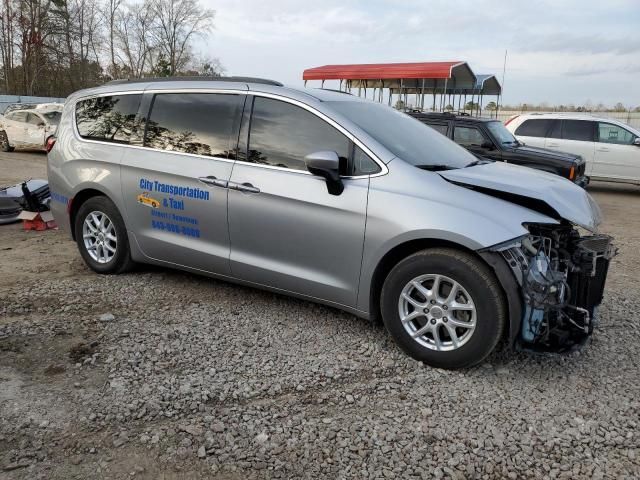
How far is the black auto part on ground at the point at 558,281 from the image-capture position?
3168 millimetres

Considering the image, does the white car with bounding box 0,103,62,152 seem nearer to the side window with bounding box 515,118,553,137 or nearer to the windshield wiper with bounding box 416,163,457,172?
the side window with bounding box 515,118,553,137

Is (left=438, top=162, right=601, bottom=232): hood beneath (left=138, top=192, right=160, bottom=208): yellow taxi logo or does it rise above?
above

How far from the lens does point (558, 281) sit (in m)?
3.26

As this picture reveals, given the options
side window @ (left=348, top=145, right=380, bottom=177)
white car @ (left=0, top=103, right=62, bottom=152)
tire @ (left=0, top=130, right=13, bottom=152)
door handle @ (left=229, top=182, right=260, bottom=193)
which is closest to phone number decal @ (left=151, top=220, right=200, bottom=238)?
door handle @ (left=229, top=182, right=260, bottom=193)

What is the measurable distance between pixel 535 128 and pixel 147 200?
10947mm

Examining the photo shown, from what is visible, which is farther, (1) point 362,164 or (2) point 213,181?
(2) point 213,181

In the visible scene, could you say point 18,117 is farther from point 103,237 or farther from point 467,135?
point 103,237

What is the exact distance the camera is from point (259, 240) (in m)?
4.03

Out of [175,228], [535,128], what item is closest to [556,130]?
[535,128]

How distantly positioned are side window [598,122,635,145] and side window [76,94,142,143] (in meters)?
11.4

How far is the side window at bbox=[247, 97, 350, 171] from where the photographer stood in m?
3.80

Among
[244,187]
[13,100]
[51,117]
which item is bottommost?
[244,187]

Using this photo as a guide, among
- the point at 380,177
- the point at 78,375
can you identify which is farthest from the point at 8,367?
the point at 380,177

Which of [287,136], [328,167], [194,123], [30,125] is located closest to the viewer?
[328,167]
